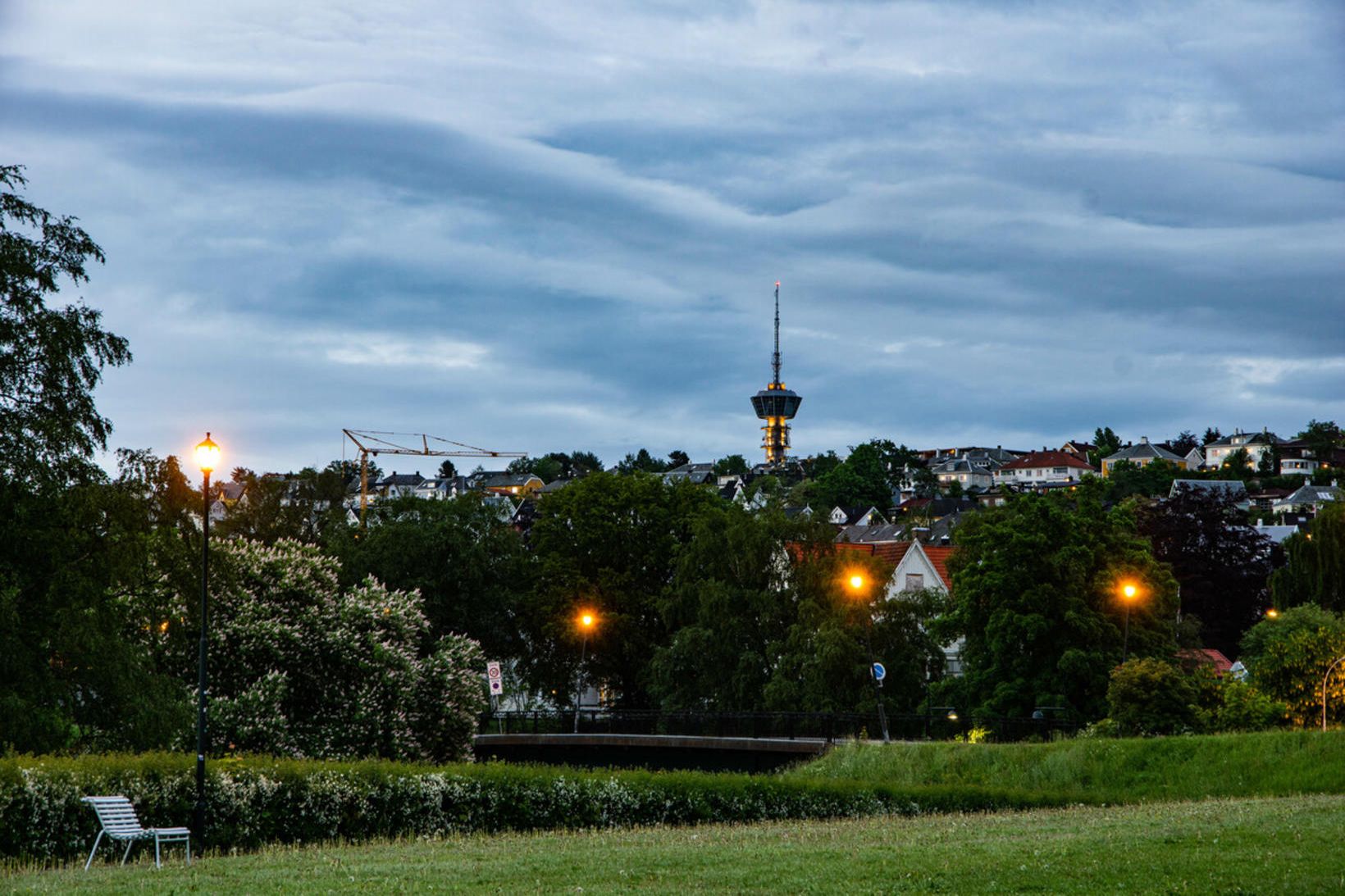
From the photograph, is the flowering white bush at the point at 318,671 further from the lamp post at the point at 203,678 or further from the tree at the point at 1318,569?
the tree at the point at 1318,569

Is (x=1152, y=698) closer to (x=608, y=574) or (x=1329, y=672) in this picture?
(x=1329, y=672)

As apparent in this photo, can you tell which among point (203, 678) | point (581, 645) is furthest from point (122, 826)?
point (581, 645)

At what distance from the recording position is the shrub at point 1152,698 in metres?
48.7

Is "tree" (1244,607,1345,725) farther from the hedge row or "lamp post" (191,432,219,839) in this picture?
"lamp post" (191,432,219,839)

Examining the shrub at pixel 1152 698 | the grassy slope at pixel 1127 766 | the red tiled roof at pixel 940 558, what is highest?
the red tiled roof at pixel 940 558

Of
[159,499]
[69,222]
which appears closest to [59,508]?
[159,499]

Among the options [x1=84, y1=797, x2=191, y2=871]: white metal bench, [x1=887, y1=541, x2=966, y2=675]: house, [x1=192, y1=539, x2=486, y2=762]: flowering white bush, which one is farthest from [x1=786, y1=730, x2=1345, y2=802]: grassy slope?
[x1=887, y1=541, x2=966, y2=675]: house

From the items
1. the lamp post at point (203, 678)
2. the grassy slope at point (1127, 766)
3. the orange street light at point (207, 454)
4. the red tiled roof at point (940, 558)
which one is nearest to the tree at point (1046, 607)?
the grassy slope at point (1127, 766)

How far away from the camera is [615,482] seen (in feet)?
269

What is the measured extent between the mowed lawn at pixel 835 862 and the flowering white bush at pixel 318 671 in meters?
19.5

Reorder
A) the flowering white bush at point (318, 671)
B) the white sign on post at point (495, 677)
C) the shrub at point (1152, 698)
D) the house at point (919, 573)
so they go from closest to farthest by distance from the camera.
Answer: the flowering white bush at point (318, 671)
the shrub at point (1152, 698)
the white sign on post at point (495, 677)
the house at point (919, 573)

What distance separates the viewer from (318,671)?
4716 cm

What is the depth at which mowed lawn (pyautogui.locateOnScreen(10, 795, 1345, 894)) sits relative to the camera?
55.8ft

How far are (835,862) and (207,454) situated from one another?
14629 mm
